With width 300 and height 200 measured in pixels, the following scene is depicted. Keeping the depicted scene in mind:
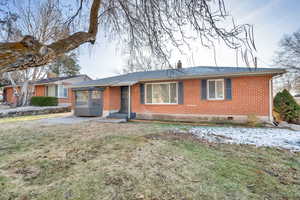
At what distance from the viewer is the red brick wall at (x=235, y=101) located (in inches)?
323

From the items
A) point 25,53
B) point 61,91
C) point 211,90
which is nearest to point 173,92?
point 211,90

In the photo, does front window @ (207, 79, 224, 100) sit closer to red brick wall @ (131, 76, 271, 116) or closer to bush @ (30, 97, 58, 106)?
red brick wall @ (131, 76, 271, 116)

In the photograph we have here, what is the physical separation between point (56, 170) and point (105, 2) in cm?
462

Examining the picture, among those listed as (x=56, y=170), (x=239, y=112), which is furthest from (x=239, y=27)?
(x=239, y=112)

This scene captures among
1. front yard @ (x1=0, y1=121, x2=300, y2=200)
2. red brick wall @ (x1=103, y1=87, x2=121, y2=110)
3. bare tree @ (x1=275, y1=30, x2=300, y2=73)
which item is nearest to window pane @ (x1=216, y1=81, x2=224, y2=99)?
front yard @ (x1=0, y1=121, x2=300, y2=200)

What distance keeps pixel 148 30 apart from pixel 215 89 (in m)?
6.45

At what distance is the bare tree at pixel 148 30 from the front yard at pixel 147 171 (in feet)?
6.50

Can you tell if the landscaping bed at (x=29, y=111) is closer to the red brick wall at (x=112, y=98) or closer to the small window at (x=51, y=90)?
A: the small window at (x=51, y=90)

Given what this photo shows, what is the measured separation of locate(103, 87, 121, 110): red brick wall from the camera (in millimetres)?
11445

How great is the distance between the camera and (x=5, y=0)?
339cm

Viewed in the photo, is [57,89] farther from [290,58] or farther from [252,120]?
[290,58]

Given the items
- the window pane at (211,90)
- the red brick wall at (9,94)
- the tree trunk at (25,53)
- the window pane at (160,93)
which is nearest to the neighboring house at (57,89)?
the red brick wall at (9,94)

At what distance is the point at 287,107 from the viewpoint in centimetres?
914

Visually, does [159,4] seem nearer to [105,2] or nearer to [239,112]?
[105,2]
